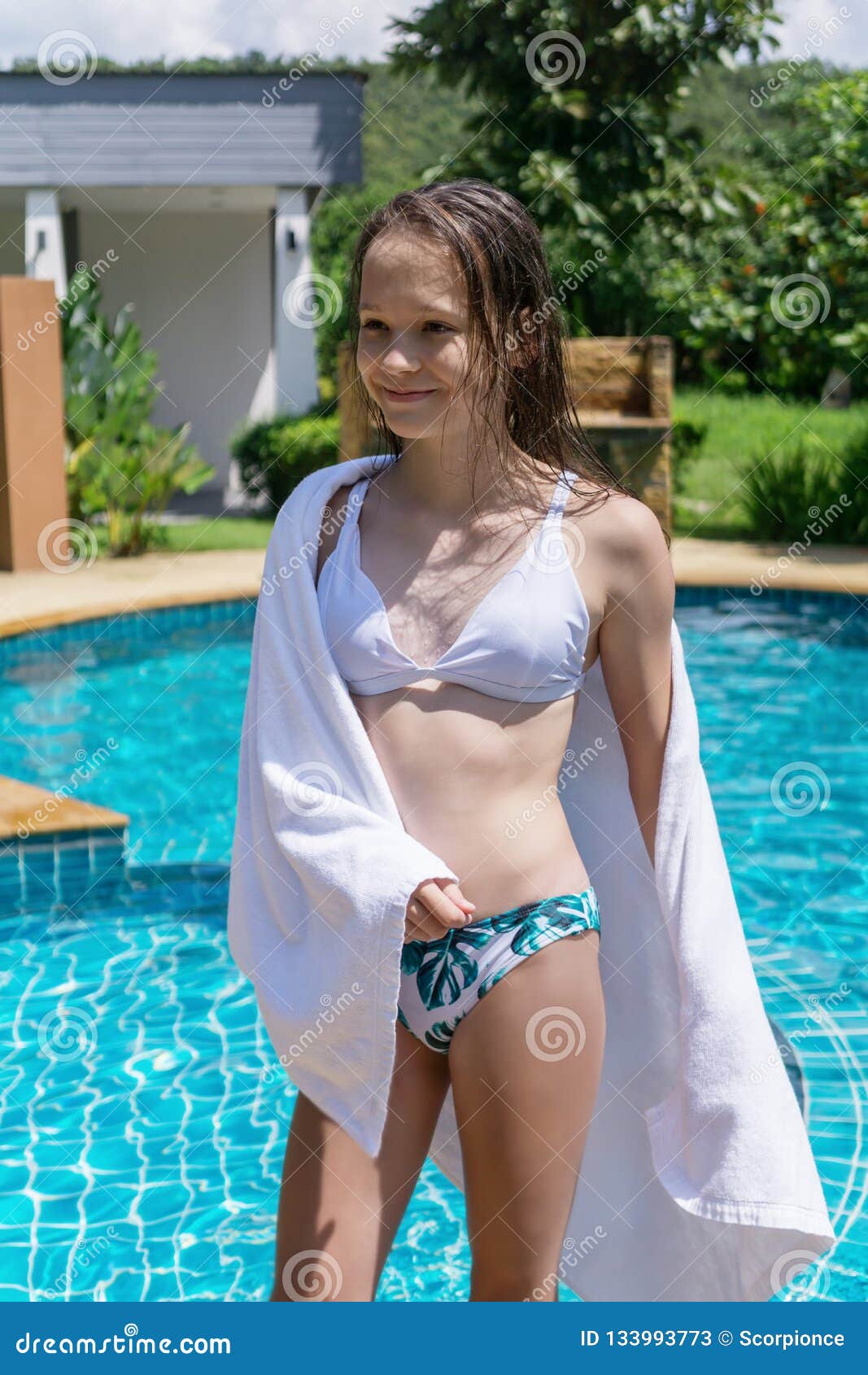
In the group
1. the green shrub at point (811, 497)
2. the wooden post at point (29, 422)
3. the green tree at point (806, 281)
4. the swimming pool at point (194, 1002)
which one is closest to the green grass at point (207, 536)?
the wooden post at point (29, 422)

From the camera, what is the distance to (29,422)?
1055cm

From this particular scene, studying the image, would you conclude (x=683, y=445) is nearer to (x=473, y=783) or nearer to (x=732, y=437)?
(x=732, y=437)

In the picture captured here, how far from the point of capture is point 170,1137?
3.49 m

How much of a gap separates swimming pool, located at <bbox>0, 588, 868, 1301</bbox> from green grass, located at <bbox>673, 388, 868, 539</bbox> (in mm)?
4887

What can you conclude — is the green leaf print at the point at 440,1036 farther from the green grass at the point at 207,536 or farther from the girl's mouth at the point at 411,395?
the green grass at the point at 207,536

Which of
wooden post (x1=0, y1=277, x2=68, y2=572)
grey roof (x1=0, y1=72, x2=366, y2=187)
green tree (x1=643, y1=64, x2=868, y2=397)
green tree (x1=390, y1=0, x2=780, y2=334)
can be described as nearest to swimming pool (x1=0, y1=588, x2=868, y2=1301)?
wooden post (x1=0, y1=277, x2=68, y2=572)

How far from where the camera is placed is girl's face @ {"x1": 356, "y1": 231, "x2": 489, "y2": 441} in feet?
5.25

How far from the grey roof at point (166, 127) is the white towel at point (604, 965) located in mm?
12799

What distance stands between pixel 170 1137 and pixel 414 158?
42.2 m

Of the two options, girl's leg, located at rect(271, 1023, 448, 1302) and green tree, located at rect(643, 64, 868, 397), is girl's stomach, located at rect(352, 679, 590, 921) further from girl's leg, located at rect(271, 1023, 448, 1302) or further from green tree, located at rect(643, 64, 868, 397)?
green tree, located at rect(643, 64, 868, 397)

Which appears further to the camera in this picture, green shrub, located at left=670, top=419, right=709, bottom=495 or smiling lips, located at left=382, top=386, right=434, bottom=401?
green shrub, located at left=670, top=419, right=709, bottom=495

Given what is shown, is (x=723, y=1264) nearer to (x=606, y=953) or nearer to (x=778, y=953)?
(x=606, y=953)

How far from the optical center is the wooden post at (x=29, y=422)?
10484mm

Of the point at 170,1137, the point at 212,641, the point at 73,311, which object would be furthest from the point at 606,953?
the point at 73,311
